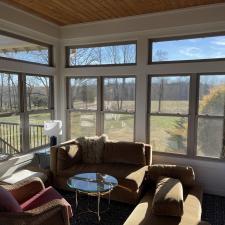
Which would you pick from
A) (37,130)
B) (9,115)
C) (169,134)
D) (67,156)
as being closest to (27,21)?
(9,115)

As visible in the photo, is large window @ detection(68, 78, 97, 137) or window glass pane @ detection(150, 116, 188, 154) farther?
large window @ detection(68, 78, 97, 137)

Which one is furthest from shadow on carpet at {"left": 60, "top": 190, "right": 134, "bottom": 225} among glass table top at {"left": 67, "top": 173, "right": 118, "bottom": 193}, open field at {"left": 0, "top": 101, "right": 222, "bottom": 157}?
open field at {"left": 0, "top": 101, "right": 222, "bottom": 157}

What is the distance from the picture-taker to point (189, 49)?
3.88 metres

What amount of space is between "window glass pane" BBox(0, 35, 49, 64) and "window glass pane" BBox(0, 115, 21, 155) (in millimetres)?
1056

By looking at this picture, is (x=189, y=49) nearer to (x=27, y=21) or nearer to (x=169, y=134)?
(x=169, y=134)

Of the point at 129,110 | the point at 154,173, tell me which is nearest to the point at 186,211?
the point at 154,173

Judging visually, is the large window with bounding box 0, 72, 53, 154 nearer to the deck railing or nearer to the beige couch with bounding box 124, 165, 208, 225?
the deck railing

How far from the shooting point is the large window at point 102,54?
14.3 feet

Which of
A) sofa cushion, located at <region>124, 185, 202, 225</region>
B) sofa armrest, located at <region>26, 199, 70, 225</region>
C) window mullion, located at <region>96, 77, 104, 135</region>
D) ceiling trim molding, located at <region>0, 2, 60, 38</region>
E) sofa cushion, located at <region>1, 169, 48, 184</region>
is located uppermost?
ceiling trim molding, located at <region>0, 2, 60, 38</region>

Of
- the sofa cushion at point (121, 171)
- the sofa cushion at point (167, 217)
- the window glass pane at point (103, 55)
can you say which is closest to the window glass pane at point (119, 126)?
the sofa cushion at point (121, 171)

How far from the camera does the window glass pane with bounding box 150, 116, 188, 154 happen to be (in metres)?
4.04

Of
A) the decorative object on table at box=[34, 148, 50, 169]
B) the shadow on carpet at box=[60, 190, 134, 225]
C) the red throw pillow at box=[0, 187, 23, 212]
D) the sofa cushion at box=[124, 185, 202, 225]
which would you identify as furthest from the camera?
the decorative object on table at box=[34, 148, 50, 169]

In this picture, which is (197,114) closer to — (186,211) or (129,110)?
(129,110)

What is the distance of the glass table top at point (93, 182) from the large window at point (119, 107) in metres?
1.36
